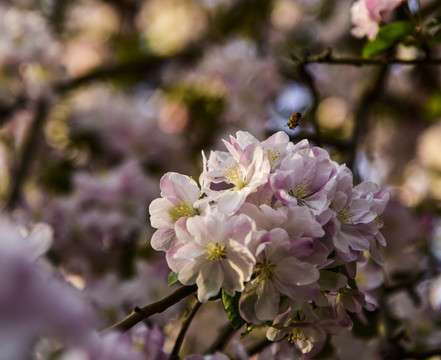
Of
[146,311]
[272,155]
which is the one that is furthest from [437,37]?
[146,311]

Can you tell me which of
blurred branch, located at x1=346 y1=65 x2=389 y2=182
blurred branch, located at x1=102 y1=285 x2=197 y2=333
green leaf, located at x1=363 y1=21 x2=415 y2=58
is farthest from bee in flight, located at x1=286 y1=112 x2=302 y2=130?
blurred branch, located at x1=346 y1=65 x2=389 y2=182

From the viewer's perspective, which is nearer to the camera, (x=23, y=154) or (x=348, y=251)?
(x=348, y=251)

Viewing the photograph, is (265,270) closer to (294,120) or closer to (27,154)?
(294,120)

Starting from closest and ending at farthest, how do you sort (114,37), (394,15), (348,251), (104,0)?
(348,251) < (394,15) < (114,37) < (104,0)

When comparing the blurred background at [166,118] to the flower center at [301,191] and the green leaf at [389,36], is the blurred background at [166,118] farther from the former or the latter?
the flower center at [301,191]

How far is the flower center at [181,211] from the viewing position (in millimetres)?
637

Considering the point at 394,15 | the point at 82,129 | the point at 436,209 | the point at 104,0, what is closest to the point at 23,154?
the point at 82,129

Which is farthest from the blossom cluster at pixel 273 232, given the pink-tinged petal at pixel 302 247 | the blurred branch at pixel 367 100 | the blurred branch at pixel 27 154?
the blurred branch at pixel 27 154

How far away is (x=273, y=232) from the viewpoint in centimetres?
55

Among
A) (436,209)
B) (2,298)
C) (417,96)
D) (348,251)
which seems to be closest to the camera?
(2,298)

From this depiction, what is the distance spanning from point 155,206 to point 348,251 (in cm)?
26

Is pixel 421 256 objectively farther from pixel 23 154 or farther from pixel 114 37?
pixel 114 37

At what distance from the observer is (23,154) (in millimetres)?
1981

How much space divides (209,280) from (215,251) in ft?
0.12
